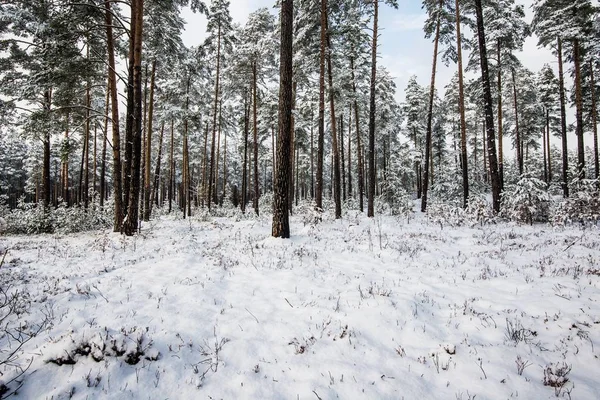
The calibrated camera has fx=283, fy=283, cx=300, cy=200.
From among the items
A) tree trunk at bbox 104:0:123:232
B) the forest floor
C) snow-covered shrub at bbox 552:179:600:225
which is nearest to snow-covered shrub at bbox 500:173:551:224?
snow-covered shrub at bbox 552:179:600:225

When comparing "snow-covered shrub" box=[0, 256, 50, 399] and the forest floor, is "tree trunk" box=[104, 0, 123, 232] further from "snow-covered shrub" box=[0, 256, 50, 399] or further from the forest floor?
"snow-covered shrub" box=[0, 256, 50, 399]

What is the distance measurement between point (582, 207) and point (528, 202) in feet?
5.35

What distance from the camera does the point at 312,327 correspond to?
4.06 meters

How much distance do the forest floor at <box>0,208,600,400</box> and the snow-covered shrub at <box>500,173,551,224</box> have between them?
17.0ft

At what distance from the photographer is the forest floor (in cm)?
305

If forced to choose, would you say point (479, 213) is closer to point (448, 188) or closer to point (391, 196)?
point (391, 196)

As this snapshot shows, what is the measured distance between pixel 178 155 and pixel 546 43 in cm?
4077

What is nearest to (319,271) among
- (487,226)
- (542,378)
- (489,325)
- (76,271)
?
(489,325)

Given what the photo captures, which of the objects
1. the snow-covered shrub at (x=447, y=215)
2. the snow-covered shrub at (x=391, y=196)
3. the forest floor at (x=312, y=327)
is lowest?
the forest floor at (x=312, y=327)

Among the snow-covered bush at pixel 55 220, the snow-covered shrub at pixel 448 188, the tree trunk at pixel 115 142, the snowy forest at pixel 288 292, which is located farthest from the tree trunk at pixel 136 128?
the snow-covered shrub at pixel 448 188

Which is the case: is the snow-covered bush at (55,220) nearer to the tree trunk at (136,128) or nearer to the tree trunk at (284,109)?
the tree trunk at (136,128)

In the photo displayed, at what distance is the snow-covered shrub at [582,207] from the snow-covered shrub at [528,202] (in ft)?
2.43

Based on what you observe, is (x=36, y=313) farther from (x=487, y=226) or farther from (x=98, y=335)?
(x=487, y=226)

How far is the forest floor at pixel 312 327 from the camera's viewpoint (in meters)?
3.05
